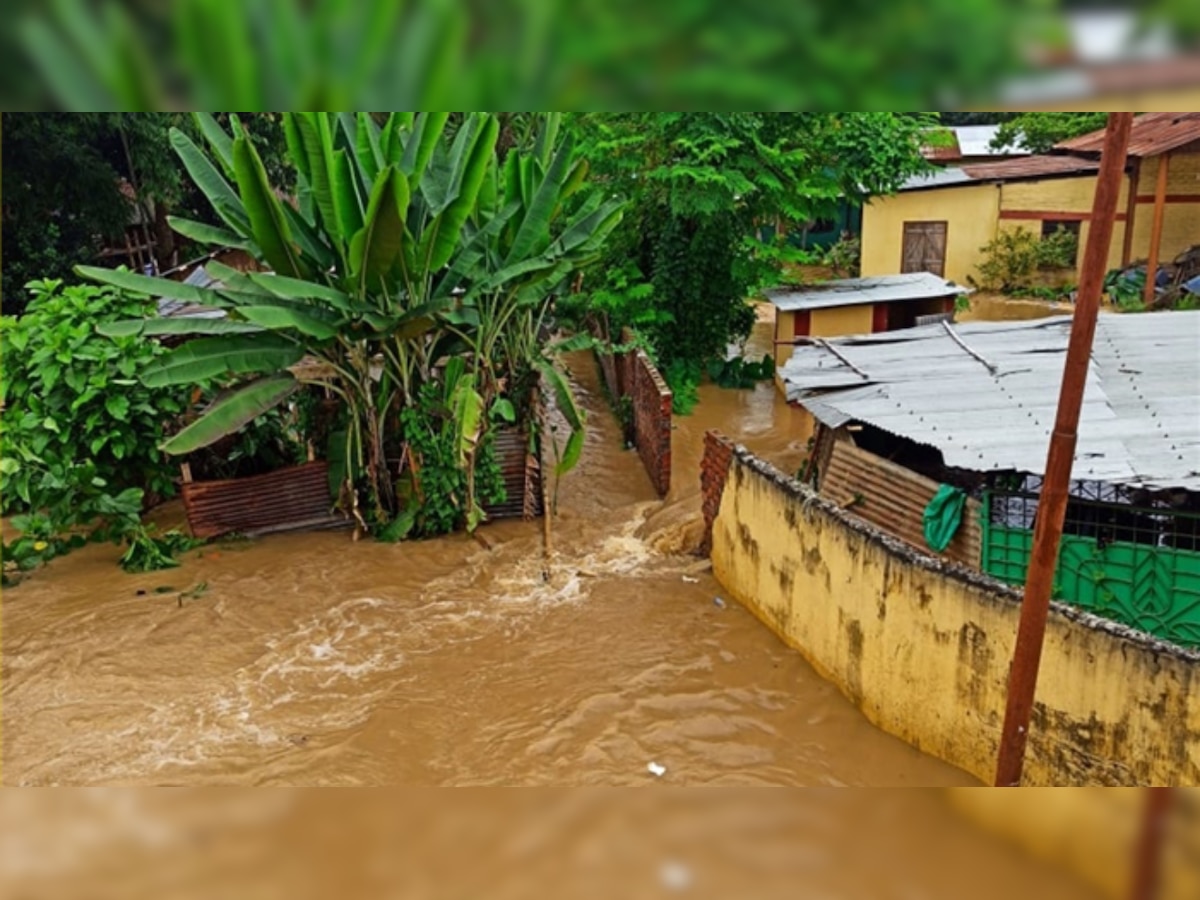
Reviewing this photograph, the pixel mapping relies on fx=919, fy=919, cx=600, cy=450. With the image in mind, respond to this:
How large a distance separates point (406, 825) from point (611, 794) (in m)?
0.25

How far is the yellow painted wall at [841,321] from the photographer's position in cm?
1536

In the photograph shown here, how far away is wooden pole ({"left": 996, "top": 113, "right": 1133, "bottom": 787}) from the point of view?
2.68 m

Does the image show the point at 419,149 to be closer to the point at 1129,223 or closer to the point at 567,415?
the point at 567,415

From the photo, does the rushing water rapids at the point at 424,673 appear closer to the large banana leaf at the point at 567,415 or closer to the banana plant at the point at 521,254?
the large banana leaf at the point at 567,415

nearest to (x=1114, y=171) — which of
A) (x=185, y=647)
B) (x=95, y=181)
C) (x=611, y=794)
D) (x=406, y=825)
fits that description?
(x=611, y=794)

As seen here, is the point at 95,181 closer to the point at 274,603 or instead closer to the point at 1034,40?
the point at 274,603

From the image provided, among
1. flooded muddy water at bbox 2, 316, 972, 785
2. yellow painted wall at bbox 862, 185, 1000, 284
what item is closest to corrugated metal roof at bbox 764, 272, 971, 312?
yellow painted wall at bbox 862, 185, 1000, 284

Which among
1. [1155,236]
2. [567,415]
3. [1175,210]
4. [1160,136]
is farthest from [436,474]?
[1175,210]

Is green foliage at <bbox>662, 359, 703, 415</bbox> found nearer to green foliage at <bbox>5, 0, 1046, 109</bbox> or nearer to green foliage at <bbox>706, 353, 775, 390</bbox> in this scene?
green foliage at <bbox>706, 353, 775, 390</bbox>

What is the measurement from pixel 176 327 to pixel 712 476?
16.8 ft

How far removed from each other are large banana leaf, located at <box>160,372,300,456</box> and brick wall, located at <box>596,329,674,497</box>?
4.20m

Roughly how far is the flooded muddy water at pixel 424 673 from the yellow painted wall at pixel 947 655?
277 millimetres

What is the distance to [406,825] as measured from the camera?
3.50 feet

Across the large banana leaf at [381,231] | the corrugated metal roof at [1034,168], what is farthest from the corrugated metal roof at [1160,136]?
the large banana leaf at [381,231]
